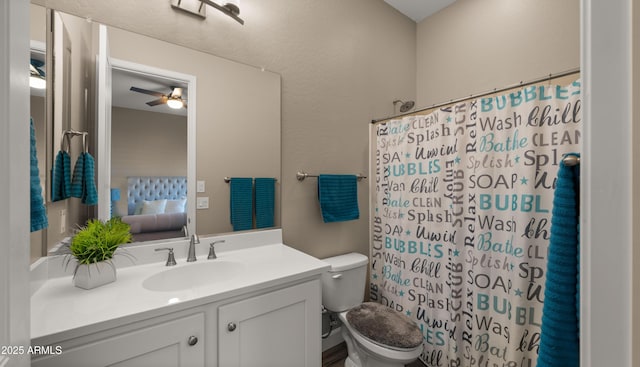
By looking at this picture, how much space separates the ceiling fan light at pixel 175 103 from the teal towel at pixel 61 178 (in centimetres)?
50

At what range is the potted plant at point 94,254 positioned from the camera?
0.98 m

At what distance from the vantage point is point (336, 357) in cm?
180

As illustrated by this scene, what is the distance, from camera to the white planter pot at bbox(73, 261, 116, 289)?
3.20 ft

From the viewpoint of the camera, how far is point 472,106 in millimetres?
1461

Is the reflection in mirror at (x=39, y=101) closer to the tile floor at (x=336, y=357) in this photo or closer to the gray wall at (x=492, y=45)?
the tile floor at (x=336, y=357)

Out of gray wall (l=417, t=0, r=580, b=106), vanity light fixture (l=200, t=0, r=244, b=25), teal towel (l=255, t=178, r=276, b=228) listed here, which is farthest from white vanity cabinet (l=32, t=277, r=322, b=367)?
gray wall (l=417, t=0, r=580, b=106)

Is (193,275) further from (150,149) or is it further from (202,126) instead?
(202,126)

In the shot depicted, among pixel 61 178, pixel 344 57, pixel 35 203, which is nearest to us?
pixel 35 203

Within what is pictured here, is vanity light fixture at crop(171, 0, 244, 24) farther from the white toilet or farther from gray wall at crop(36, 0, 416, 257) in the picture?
the white toilet

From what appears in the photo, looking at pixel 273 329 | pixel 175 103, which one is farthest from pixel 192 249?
pixel 175 103

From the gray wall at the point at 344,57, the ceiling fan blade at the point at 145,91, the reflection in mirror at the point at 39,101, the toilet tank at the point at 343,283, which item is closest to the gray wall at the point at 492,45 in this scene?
the gray wall at the point at 344,57

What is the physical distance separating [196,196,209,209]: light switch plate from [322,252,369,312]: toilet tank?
83cm

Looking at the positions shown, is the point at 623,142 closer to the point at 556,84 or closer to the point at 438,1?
the point at 556,84

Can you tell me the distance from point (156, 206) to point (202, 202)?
0.22 m
